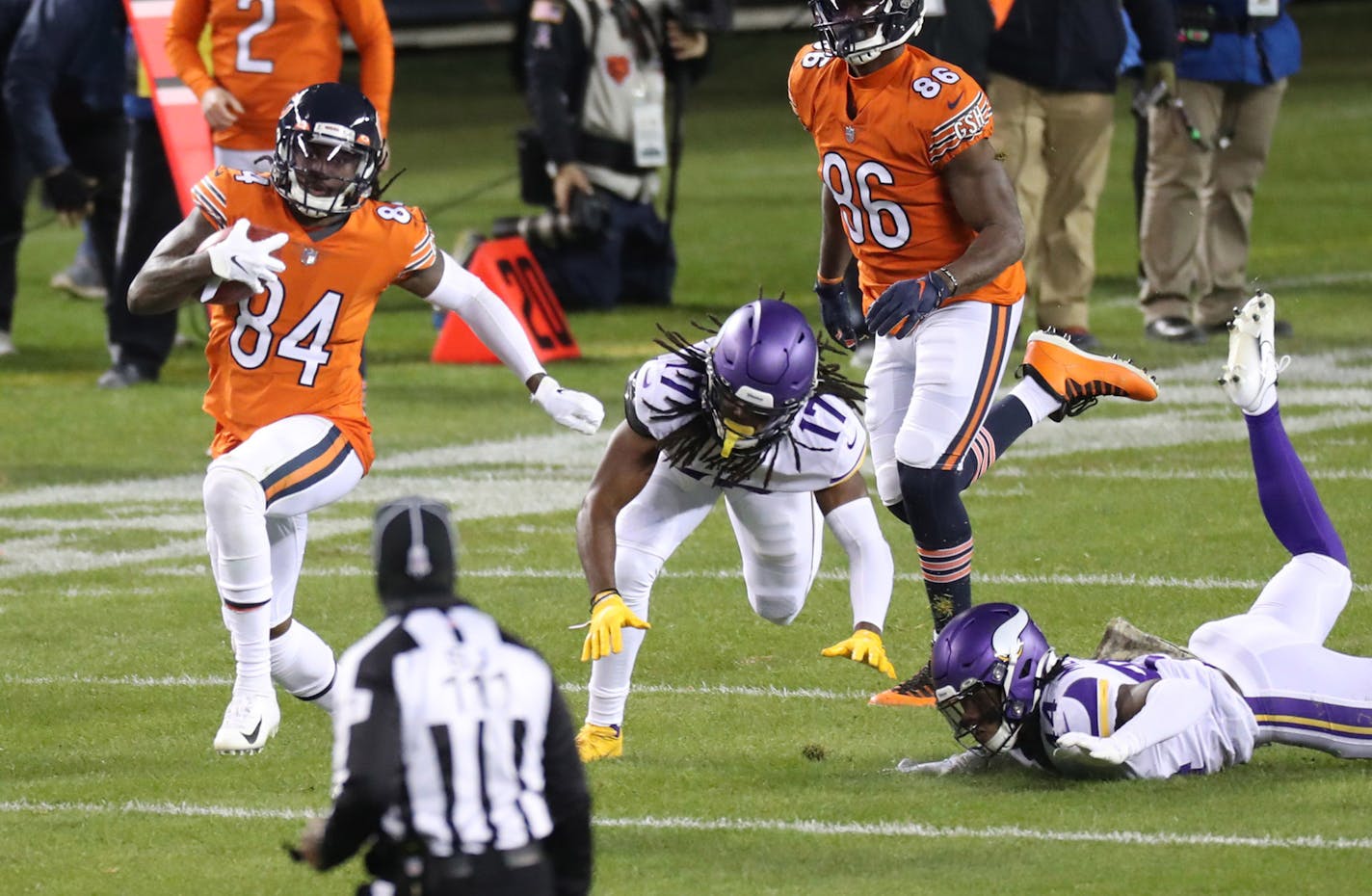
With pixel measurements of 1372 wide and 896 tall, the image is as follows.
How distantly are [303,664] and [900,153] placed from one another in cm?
198

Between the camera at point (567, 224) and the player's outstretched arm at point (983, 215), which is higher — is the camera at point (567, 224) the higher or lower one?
the lower one

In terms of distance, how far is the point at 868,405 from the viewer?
Answer: 20.9 feet

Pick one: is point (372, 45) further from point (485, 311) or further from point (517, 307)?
point (485, 311)

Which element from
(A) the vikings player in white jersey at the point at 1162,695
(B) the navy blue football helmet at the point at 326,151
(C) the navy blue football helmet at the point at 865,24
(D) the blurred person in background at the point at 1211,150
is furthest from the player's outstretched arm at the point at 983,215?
(D) the blurred person in background at the point at 1211,150

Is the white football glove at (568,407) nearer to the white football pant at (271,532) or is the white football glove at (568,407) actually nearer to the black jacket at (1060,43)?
the white football pant at (271,532)

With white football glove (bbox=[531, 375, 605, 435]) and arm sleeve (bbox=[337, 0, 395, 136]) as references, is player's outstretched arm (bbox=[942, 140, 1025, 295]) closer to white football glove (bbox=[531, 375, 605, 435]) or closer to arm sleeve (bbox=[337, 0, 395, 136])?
white football glove (bbox=[531, 375, 605, 435])

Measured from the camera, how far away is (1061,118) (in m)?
11.3

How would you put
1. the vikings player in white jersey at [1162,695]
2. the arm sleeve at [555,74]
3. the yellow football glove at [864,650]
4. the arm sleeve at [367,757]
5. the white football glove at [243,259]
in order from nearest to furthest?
the arm sleeve at [367,757], the vikings player in white jersey at [1162,695], the yellow football glove at [864,650], the white football glove at [243,259], the arm sleeve at [555,74]

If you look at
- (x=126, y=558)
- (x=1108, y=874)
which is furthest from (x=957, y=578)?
(x=126, y=558)

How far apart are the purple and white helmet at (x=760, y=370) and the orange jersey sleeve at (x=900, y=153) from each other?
0.85 meters

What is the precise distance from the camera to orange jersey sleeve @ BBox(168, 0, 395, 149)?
9234 millimetres

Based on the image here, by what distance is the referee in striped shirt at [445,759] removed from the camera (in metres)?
3.36

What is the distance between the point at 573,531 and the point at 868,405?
7.35ft

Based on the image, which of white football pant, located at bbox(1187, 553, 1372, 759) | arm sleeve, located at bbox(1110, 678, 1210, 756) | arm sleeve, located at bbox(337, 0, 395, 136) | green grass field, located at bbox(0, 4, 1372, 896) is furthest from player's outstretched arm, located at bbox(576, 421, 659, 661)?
arm sleeve, located at bbox(337, 0, 395, 136)
